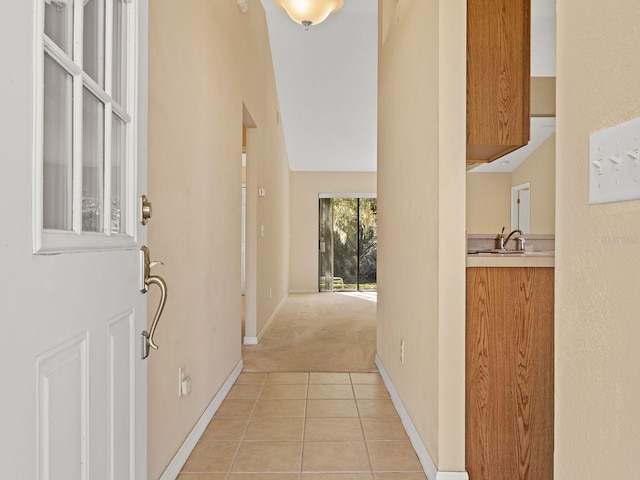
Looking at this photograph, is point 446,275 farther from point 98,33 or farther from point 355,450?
point 98,33

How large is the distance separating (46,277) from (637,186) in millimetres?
864

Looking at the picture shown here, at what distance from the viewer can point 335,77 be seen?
598 centimetres

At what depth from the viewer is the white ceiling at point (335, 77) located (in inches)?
165

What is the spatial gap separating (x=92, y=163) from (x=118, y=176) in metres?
0.13

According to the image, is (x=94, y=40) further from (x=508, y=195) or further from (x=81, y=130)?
(x=508, y=195)

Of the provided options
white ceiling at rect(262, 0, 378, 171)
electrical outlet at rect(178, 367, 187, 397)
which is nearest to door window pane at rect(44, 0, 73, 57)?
electrical outlet at rect(178, 367, 187, 397)

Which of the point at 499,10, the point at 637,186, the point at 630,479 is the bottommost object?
the point at 630,479

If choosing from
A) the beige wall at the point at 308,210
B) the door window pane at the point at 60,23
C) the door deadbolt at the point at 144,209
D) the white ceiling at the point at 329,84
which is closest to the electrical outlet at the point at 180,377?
the door deadbolt at the point at 144,209

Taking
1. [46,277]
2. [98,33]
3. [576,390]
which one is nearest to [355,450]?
[576,390]

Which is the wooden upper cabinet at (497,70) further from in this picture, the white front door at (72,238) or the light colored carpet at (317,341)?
the light colored carpet at (317,341)

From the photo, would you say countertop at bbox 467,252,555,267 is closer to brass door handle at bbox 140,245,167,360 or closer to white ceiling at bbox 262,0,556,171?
brass door handle at bbox 140,245,167,360

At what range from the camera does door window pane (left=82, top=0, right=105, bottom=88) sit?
92 centimetres

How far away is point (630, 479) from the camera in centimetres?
63

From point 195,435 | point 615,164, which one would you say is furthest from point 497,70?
point 195,435
